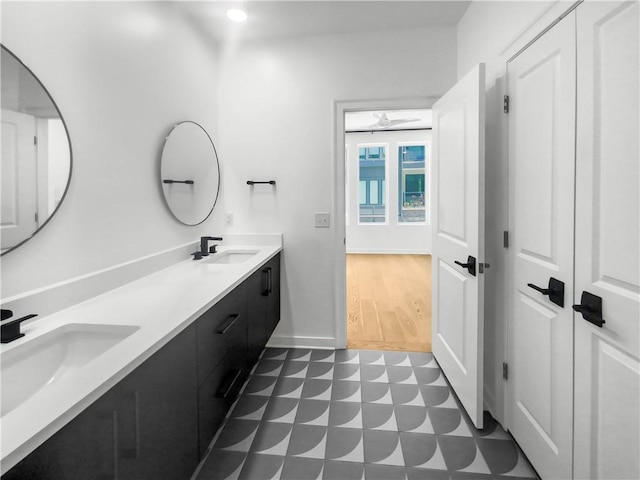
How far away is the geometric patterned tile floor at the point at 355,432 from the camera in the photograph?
1547mm

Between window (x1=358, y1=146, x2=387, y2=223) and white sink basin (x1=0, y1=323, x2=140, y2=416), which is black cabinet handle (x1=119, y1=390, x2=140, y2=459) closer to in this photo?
white sink basin (x1=0, y1=323, x2=140, y2=416)

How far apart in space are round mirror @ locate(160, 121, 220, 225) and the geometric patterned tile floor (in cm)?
123

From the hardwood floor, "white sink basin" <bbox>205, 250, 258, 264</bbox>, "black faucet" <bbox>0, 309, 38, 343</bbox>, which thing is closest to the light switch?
"white sink basin" <bbox>205, 250, 258, 264</bbox>

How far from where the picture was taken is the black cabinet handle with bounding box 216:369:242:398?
149cm

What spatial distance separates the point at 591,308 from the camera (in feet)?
3.69

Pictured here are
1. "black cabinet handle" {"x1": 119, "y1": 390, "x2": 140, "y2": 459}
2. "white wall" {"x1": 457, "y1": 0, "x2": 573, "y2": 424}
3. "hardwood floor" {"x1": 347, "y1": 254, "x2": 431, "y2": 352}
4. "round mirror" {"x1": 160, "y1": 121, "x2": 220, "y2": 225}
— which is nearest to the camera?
"black cabinet handle" {"x1": 119, "y1": 390, "x2": 140, "y2": 459}

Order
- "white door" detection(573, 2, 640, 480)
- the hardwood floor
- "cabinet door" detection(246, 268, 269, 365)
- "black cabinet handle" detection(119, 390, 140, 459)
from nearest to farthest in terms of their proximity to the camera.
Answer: "black cabinet handle" detection(119, 390, 140, 459)
"white door" detection(573, 2, 640, 480)
"cabinet door" detection(246, 268, 269, 365)
the hardwood floor

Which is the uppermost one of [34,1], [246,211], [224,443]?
[34,1]

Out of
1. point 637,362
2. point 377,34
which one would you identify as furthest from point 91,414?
point 377,34

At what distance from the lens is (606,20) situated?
1068 mm

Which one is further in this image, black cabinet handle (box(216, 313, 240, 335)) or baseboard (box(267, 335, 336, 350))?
baseboard (box(267, 335, 336, 350))

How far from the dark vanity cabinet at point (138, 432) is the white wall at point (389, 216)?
6.12 metres

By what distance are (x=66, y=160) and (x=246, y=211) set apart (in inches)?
62.4

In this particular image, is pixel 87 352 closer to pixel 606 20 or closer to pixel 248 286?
pixel 248 286
